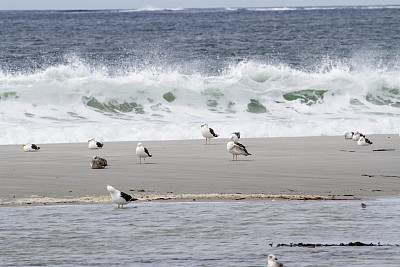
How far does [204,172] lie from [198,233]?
4.02 metres

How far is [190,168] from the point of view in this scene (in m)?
12.2

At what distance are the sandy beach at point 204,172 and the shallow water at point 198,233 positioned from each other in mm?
695

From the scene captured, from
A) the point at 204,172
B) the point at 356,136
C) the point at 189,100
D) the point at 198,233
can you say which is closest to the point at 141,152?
the point at 204,172

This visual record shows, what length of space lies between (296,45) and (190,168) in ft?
143

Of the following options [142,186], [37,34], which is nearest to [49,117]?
[142,186]

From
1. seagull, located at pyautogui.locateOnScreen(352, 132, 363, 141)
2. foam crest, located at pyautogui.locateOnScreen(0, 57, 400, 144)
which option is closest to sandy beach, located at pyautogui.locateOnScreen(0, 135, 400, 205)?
seagull, located at pyautogui.locateOnScreen(352, 132, 363, 141)

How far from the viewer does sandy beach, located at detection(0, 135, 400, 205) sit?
10.1 metres

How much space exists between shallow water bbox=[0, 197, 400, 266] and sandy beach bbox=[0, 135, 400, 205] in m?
0.69

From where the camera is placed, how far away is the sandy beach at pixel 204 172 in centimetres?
1009

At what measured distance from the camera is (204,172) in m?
11.8

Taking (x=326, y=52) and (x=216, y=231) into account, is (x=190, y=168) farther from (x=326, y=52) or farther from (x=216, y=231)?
(x=326, y=52)

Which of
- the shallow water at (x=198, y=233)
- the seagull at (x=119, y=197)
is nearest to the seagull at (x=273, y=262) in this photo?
the shallow water at (x=198, y=233)

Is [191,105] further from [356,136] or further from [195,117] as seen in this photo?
[356,136]

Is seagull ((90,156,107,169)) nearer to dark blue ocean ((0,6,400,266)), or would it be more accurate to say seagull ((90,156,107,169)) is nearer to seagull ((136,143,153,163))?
seagull ((136,143,153,163))
